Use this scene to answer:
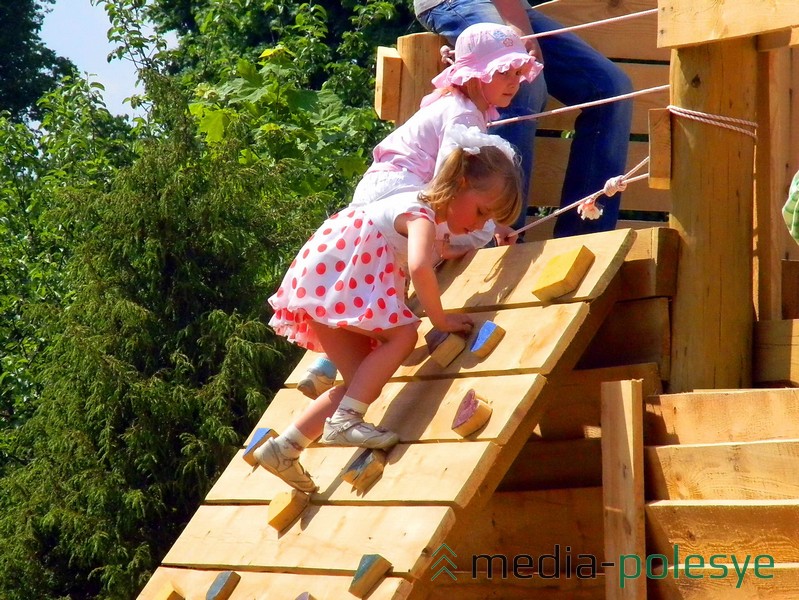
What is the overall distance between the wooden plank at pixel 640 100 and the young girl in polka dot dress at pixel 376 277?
149 centimetres

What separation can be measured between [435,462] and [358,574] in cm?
38

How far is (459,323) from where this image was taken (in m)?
3.79

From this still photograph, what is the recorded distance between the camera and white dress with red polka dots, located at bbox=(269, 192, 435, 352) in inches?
147

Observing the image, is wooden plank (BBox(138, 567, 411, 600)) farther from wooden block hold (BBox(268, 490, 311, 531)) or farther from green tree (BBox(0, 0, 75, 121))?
green tree (BBox(0, 0, 75, 121))

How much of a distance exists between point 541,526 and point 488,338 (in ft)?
2.48

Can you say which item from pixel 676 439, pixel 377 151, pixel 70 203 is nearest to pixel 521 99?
pixel 377 151

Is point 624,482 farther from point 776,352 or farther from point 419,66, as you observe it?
point 419,66

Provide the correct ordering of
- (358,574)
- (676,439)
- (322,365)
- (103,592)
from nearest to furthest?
1. (358,574)
2. (676,439)
3. (322,365)
4. (103,592)

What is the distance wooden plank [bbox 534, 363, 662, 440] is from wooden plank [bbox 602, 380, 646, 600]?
0.38 m

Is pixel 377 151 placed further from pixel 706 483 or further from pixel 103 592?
pixel 103 592

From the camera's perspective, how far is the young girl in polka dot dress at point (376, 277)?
371 centimetres

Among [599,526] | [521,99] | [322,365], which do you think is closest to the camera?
[599,526]

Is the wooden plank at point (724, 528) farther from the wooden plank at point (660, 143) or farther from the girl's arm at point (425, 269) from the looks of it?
the wooden plank at point (660, 143)

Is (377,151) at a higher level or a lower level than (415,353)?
higher
